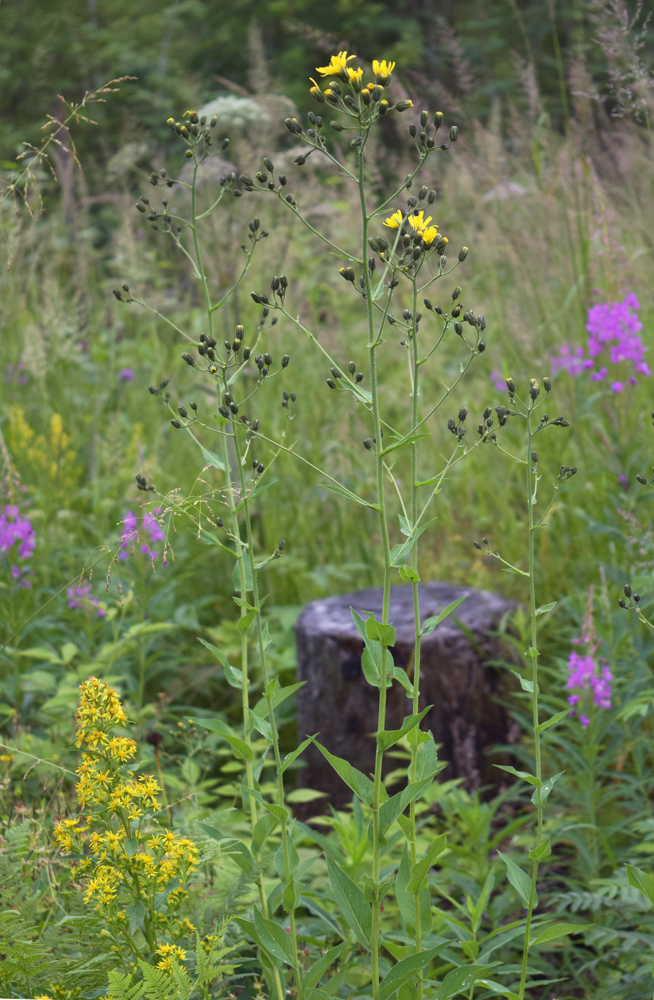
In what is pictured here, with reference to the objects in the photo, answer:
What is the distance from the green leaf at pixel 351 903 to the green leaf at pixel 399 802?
100 millimetres

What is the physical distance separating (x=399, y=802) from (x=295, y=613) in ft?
6.00

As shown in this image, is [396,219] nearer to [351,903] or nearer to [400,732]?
[400,732]

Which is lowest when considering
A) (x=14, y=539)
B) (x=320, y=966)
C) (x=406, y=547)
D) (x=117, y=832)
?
(x=14, y=539)

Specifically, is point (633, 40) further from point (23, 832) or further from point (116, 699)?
point (23, 832)

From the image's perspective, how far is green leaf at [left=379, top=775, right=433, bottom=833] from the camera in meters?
1.04

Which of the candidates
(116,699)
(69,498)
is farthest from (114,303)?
(116,699)

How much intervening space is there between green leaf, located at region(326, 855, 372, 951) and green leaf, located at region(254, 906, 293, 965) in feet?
0.28

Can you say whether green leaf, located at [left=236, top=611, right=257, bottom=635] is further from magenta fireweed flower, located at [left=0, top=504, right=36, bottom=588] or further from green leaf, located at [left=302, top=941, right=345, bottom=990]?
magenta fireweed flower, located at [left=0, top=504, right=36, bottom=588]

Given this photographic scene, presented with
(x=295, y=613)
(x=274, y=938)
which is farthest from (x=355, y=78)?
(x=295, y=613)

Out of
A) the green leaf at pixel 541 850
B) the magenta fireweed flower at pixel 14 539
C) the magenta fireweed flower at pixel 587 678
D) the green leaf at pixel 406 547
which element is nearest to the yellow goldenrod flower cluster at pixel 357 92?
the green leaf at pixel 406 547

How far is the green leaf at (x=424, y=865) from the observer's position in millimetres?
1037

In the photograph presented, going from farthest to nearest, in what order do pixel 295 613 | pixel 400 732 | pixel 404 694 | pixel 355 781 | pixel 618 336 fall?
pixel 295 613, pixel 618 336, pixel 404 694, pixel 355 781, pixel 400 732

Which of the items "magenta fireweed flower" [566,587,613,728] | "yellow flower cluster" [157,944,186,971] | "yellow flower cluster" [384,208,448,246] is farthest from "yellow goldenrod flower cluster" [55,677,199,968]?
"magenta fireweed flower" [566,587,613,728]

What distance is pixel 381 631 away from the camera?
1.03 meters
